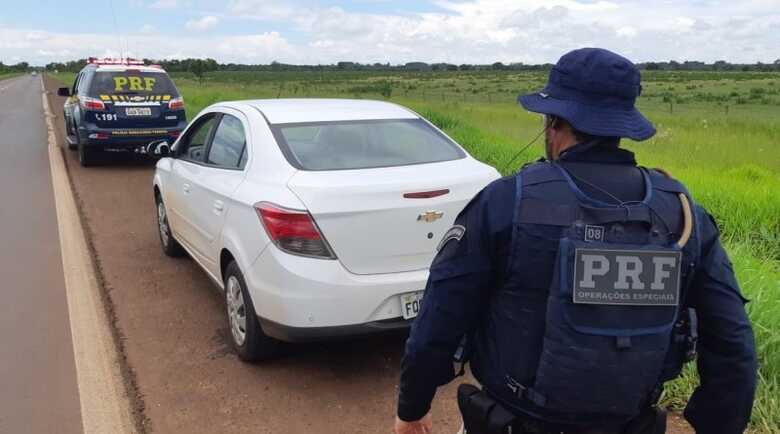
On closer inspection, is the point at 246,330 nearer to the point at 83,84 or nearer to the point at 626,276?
the point at 626,276

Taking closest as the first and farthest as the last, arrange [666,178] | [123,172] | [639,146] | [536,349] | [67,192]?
[536,349] → [666,178] → [67,192] → [123,172] → [639,146]

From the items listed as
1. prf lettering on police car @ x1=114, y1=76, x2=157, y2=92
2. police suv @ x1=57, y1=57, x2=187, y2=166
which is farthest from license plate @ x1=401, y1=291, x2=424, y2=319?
prf lettering on police car @ x1=114, y1=76, x2=157, y2=92

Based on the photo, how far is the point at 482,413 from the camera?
1766 millimetres

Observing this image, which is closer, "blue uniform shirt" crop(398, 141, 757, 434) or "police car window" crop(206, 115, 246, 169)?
"blue uniform shirt" crop(398, 141, 757, 434)

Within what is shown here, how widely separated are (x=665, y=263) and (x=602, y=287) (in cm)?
16

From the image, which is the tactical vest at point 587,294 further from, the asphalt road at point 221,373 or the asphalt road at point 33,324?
the asphalt road at point 33,324

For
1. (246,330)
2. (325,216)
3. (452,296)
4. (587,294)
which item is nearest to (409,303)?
(325,216)

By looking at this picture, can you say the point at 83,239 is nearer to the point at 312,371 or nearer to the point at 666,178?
the point at 312,371

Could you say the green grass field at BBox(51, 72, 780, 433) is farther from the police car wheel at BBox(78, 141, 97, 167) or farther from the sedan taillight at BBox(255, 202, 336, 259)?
the police car wheel at BBox(78, 141, 97, 167)

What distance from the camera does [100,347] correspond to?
4.36 metres

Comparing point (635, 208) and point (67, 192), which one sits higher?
point (635, 208)

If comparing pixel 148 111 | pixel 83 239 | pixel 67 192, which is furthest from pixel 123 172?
pixel 83 239

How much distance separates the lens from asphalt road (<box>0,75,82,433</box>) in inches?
142

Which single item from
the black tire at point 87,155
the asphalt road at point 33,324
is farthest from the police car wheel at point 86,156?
the asphalt road at point 33,324
